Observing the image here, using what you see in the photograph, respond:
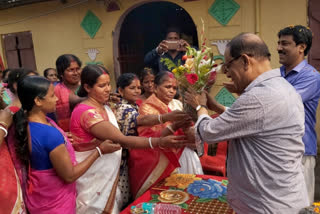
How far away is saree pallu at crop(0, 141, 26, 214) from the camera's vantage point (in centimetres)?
191

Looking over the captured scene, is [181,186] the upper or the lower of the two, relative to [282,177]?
lower

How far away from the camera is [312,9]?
4934mm

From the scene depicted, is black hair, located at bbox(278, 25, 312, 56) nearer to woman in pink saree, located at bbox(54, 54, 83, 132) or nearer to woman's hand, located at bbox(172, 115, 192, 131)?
woman's hand, located at bbox(172, 115, 192, 131)

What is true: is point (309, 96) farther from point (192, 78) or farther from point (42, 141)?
point (42, 141)

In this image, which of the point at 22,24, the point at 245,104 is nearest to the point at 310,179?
the point at 245,104

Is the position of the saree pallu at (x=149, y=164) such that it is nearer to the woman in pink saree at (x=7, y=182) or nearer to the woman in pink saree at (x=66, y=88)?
the woman in pink saree at (x=66, y=88)

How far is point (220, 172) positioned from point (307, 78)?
5.94ft

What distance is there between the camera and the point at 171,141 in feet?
8.30

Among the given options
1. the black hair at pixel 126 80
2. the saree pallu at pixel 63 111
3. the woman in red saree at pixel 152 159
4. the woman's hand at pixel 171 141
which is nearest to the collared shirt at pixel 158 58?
the black hair at pixel 126 80

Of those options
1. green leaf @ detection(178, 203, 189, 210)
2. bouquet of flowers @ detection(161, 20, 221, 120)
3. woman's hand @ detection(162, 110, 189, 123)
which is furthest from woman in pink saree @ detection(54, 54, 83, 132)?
green leaf @ detection(178, 203, 189, 210)

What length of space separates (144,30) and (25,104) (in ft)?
23.5

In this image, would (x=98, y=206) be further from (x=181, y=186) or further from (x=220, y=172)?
(x=220, y=172)

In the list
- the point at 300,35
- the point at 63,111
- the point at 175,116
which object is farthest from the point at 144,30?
the point at 175,116

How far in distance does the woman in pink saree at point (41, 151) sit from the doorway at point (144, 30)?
5199 mm
